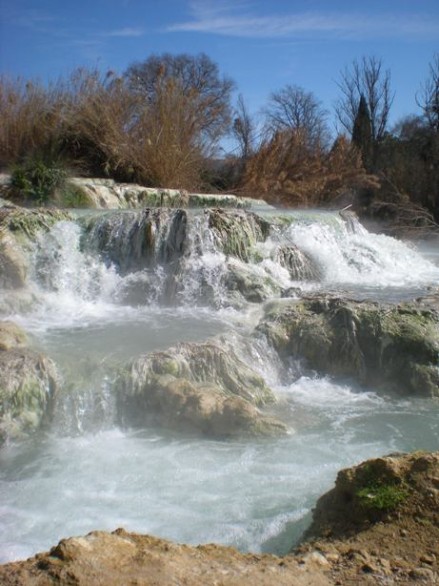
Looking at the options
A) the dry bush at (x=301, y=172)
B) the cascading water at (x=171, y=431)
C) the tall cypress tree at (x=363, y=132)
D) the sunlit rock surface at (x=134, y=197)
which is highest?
the tall cypress tree at (x=363, y=132)

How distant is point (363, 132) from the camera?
23.2m

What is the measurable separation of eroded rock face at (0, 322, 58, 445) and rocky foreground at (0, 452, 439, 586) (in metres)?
2.07

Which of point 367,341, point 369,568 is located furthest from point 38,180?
point 369,568

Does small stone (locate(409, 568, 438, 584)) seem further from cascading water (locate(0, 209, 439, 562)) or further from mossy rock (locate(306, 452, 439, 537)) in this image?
cascading water (locate(0, 209, 439, 562))

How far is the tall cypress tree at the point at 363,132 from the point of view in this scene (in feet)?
73.2

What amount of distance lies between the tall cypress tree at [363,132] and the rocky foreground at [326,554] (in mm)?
20281

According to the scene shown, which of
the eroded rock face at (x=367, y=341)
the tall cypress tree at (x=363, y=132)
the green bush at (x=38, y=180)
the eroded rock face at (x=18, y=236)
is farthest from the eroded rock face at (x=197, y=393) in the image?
the tall cypress tree at (x=363, y=132)

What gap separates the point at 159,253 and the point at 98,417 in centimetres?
327

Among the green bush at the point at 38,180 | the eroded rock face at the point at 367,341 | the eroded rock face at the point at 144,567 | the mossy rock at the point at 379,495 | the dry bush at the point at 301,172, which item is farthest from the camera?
the dry bush at the point at 301,172

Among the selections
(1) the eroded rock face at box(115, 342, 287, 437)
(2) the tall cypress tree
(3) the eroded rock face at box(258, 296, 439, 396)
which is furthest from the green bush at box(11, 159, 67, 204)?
(2) the tall cypress tree

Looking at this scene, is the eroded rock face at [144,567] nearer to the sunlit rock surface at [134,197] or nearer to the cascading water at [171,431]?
the cascading water at [171,431]

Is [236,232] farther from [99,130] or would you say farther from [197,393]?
[99,130]

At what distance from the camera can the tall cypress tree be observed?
2231 cm

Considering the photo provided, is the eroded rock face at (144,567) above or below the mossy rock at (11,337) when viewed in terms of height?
below
